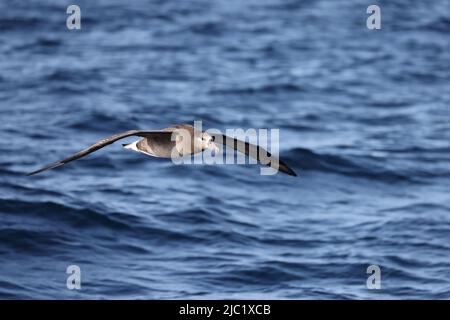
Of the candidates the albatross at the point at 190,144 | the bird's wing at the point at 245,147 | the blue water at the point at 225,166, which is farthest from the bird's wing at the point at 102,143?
the blue water at the point at 225,166

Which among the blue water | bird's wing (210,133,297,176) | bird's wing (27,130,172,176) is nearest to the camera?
bird's wing (27,130,172,176)

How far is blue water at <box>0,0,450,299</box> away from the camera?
15.2m

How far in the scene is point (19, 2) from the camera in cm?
3111

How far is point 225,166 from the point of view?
63.8 feet

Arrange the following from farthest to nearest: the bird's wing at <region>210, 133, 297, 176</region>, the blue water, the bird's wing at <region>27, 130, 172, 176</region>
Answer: the blue water
the bird's wing at <region>210, 133, 297, 176</region>
the bird's wing at <region>27, 130, 172, 176</region>

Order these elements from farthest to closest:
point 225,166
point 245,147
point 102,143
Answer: point 225,166, point 245,147, point 102,143

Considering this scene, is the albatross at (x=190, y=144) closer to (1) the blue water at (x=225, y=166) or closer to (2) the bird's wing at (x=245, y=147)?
(2) the bird's wing at (x=245, y=147)

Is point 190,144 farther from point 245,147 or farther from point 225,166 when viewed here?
point 225,166

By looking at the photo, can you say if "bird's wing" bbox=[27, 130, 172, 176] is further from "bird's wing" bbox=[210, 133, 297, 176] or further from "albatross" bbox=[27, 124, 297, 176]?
"bird's wing" bbox=[210, 133, 297, 176]

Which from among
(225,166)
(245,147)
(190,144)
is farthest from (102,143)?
(225,166)

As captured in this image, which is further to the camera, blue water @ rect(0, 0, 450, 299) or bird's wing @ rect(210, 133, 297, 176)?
blue water @ rect(0, 0, 450, 299)

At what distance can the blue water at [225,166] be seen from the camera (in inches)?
600

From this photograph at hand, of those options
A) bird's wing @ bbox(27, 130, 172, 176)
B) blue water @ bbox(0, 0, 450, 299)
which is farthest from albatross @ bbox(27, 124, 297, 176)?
blue water @ bbox(0, 0, 450, 299)
